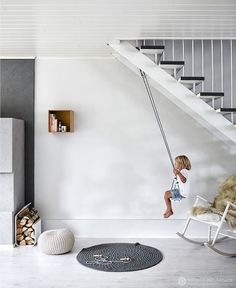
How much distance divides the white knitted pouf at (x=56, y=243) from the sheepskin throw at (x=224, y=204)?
1.61 metres

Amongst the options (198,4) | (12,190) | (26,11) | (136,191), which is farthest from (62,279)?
(198,4)

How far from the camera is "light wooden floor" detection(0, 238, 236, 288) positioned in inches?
128

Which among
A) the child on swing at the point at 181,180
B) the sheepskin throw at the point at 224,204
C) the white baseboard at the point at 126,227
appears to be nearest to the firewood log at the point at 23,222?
the white baseboard at the point at 126,227

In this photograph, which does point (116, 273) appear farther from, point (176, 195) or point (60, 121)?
point (60, 121)

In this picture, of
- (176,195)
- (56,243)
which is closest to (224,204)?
(176,195)

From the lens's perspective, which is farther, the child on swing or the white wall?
the white wall

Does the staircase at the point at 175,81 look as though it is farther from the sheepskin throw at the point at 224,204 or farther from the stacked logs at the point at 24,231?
the stacked logs at the point at 24,231

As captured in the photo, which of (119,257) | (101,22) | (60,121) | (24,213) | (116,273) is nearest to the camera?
(116,273)

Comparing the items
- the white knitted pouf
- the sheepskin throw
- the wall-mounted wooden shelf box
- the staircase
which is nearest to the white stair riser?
Answer: the white knitted pouf

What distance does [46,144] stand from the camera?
195 inches

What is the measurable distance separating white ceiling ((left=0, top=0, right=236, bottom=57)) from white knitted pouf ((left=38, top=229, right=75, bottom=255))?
243 cm

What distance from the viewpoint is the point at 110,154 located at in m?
4.92

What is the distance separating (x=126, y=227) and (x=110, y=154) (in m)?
1.08

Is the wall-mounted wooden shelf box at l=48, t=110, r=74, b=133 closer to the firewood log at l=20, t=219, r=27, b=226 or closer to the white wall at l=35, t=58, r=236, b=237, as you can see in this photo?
the white wall at l=35, t=58, r=236, b=237
